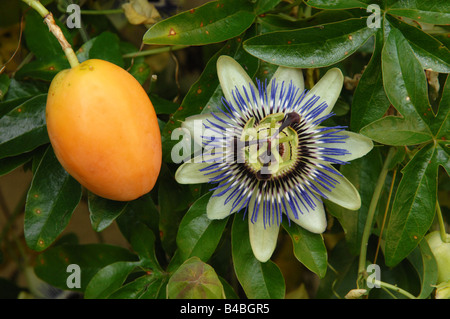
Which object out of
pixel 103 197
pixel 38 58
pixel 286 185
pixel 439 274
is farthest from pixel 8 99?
pixel 439 274

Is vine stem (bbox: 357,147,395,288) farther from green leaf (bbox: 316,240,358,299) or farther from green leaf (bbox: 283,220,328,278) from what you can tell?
green leaf (bbox: 316,240,358,299)

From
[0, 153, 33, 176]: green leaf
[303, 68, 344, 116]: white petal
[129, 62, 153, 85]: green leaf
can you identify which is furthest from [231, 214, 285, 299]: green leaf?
[0, 153, 33, 176]: green leaf

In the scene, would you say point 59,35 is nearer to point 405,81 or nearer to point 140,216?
point 140,216

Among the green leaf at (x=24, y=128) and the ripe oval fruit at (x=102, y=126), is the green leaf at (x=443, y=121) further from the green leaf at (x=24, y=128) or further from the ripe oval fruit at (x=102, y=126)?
the green leaf at (x=24, y=128)

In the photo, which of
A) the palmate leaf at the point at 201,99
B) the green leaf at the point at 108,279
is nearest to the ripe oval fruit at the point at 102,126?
the palmate leaf at the point at 201,99

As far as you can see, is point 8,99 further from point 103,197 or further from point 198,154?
point 198,154

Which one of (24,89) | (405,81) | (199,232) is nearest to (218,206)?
(199,232)
